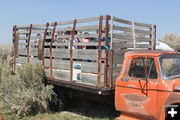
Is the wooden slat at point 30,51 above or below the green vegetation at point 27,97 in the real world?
above

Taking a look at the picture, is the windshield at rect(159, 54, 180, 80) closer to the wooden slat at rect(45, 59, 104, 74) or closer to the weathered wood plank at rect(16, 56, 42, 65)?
the wooden slat at rect(45, 59, 104, 74)

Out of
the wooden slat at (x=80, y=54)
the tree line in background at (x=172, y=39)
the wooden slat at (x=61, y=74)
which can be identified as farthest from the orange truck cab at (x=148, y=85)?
the tree line in background at (x=172, y=39)

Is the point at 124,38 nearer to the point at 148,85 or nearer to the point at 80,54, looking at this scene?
the point at 80,54

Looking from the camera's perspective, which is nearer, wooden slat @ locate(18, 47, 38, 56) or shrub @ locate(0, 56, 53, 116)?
shrub @ locate(0, 56, 53, 116)

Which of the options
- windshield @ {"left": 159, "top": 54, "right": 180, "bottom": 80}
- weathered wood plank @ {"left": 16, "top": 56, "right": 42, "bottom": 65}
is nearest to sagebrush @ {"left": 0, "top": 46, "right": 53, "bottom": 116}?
weathered wood plank @ {"left": 16, "top": 56, "right": 42, "bottom": 65}

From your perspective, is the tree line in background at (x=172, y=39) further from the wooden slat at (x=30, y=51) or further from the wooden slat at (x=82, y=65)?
the wooden slat at (x=82, y=65)

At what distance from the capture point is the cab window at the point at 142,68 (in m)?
4.57

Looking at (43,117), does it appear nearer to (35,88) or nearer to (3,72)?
(35,88)

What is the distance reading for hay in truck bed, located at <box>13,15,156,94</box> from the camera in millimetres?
5559

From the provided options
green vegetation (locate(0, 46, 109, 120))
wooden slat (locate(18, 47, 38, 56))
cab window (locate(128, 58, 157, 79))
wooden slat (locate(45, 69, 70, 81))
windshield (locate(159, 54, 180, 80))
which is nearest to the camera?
windshield (locate(159, 54, 180, 80))

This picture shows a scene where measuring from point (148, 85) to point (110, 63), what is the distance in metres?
1.22

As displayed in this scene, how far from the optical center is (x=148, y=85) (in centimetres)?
454

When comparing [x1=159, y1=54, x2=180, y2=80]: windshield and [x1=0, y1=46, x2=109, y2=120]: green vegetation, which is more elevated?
[x1=159, y1=54, x2=180, y2=80]: windshield

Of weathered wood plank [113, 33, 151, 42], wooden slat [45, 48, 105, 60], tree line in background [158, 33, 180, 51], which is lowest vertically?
wooden slat [45, 48, 105, 60]
